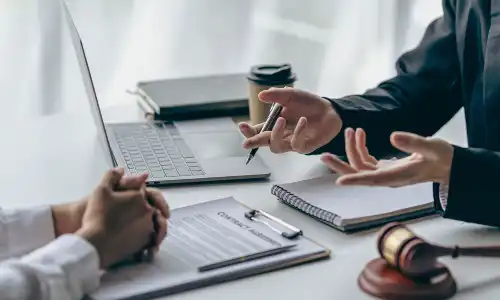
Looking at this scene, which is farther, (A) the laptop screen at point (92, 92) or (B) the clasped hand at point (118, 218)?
(A) the laptop screen at point (92, 92)

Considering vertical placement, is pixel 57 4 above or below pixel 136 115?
above

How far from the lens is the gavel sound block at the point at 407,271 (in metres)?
0.97

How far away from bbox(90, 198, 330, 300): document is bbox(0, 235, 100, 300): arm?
0.02m

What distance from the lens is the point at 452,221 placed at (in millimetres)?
1212

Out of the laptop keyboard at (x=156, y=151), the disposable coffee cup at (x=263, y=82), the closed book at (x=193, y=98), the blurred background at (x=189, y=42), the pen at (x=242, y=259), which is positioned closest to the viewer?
the pen at (x=242, y=259)

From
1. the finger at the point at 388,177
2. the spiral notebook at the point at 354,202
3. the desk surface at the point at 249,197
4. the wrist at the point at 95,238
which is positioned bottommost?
the desk surface at the point at 249,197

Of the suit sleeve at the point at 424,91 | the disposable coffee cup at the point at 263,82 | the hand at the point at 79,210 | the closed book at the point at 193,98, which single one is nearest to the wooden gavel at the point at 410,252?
the hand at the point at 79,210

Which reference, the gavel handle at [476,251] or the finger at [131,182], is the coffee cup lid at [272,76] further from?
the gavel handle at [476,251]

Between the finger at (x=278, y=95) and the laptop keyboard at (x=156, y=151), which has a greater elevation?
the finger at (x=278, y=95)

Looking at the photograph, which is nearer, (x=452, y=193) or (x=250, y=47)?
(x=452, y=193)

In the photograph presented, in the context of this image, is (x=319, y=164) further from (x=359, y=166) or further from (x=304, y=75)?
(x=304, y=75)

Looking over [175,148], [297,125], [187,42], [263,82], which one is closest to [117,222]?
[297,125]

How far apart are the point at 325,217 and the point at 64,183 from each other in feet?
1.65

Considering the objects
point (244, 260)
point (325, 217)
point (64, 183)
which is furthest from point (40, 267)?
point (64, 183)
